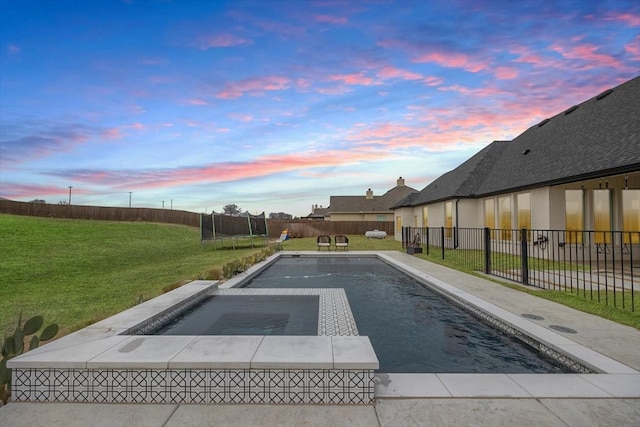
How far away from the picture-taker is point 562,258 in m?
12.6

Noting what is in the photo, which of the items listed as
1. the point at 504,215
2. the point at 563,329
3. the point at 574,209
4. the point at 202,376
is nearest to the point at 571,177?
the point at 574,209

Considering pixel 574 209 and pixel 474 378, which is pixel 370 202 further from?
pixel 474 378

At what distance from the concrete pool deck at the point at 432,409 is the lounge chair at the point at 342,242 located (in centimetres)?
1654

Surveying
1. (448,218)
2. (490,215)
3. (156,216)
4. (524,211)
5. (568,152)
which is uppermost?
(568,152)

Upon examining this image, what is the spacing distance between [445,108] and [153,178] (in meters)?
29.0

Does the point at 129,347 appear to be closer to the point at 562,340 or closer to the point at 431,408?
the point at 431,408

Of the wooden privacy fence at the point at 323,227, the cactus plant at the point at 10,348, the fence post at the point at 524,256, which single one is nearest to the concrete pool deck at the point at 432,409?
the cactus plant at the point at 10,348

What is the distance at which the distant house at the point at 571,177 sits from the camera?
1114 cm

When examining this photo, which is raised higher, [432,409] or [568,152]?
[568,152]

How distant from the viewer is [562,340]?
416 cm

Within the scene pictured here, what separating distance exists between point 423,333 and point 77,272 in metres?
13.6

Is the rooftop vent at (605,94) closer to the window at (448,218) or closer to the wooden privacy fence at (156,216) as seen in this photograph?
the window at (448,218)

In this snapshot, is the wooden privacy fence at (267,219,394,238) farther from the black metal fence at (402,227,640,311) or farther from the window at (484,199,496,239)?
the window at (484,199,496,239)

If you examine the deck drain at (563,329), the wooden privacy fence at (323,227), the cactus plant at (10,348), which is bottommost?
the deck drain at (563,329)
